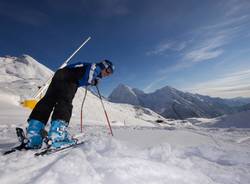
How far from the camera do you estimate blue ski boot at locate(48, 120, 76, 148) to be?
4.53 m

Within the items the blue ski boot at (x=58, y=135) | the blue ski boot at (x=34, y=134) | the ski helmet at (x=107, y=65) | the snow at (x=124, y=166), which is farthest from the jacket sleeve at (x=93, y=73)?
the snow at (x=124, y=166)

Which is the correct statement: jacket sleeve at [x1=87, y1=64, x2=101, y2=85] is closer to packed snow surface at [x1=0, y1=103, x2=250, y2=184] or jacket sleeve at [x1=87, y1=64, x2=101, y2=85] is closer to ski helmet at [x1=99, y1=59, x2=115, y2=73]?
ski helmet at [x1=99, y1=59, x2=115, y2=73]

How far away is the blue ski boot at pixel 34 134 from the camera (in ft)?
15.4

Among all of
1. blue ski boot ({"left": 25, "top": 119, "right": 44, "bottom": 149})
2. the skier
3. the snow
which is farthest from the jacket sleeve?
the snow

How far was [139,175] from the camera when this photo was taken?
10.0ft

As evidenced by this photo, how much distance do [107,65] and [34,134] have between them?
2355 mm

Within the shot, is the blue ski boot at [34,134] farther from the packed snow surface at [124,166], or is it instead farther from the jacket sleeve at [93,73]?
the jacket sleeve at [93,73]

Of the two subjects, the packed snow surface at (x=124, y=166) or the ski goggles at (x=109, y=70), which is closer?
the packed snow surface at (x=124, y=166)

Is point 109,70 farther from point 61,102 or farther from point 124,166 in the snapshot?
point 124,166

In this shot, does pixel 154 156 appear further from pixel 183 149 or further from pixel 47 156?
pixel 47 156

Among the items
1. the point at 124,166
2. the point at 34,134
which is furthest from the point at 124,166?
the point at 34,134

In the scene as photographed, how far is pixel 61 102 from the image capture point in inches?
199

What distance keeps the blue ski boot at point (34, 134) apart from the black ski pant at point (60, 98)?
0.11 meters

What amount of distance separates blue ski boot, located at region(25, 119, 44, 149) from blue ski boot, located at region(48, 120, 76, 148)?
0.99 ft
